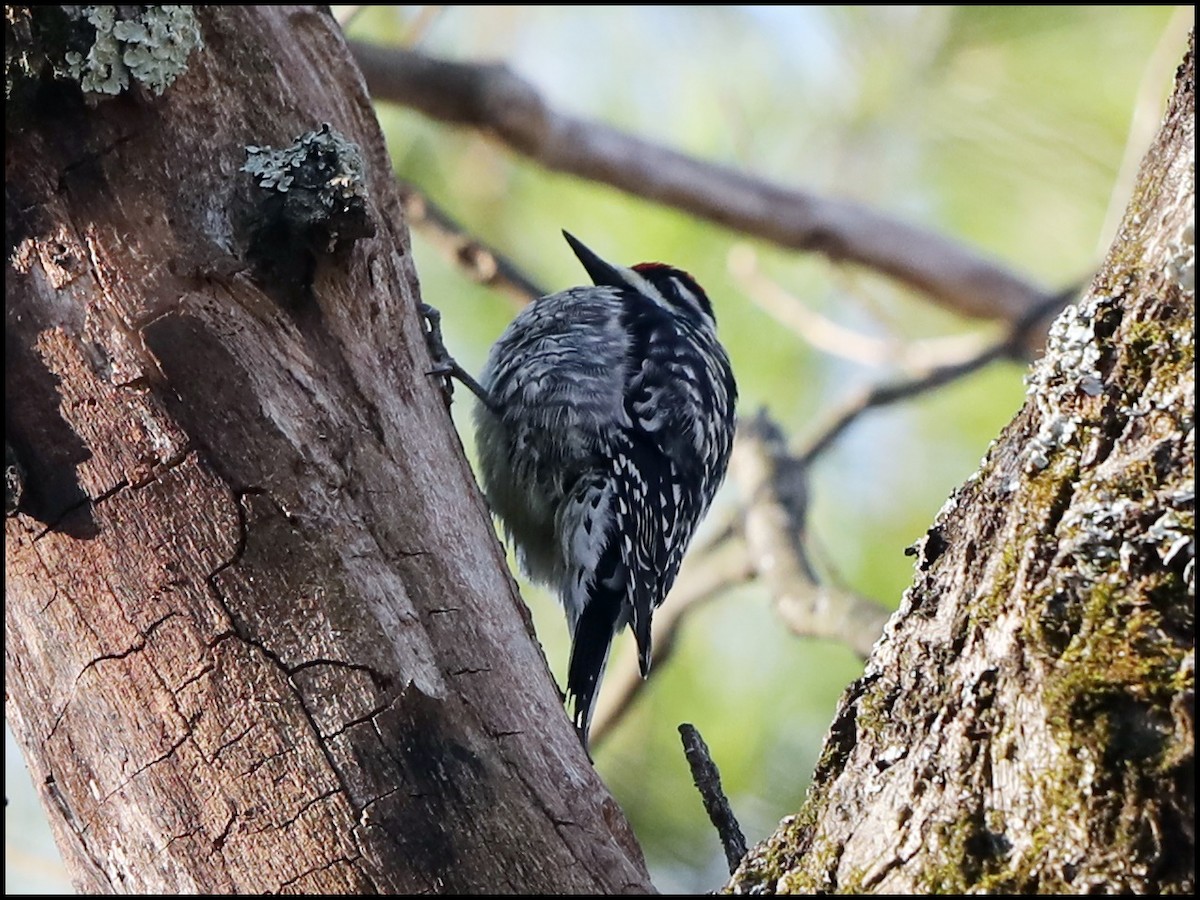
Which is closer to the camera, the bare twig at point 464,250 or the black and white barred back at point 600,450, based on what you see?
the black and white barred back at point 600,450

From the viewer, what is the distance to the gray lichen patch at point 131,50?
1.60 meters

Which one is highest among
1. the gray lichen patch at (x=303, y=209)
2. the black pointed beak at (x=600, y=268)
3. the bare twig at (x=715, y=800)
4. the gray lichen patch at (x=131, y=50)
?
the gray lichen patch at (x=131, y=50)

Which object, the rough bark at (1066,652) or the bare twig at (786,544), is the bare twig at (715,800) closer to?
the rough bark at (1066,652)

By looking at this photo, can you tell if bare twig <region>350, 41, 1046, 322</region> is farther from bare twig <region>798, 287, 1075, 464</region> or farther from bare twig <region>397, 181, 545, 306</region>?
bare twig <region>397, 181, 545, 306</region>

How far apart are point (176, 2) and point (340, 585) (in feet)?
2.63

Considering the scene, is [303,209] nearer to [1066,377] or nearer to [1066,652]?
[1066,377]

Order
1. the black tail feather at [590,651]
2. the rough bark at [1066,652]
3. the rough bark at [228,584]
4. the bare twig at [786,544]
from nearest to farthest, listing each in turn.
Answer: the rough bark at [1066,652], the rough bark at [228,584], the black tail feather at [590,651], the bare twig at [786,544]

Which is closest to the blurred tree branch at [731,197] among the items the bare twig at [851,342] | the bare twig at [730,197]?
the bare twig at [730,197]

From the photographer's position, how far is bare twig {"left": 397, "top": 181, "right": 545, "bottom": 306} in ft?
12.3

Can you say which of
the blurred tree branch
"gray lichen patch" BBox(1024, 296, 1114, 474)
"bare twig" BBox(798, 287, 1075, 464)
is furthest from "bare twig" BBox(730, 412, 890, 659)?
"gray lichen patch" BBox(1024, 296, 1114, 474)

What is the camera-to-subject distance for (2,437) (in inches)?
59.1

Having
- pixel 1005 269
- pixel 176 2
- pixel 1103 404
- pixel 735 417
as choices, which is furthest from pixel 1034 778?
pixel 1005 269

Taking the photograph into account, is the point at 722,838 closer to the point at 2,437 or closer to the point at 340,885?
the point at 340,885

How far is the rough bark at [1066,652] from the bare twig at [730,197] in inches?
102
